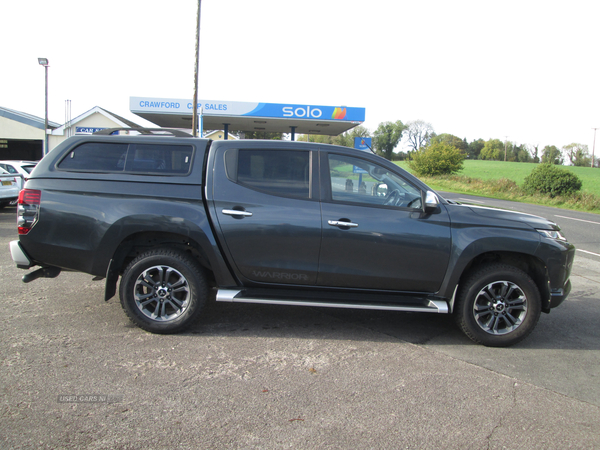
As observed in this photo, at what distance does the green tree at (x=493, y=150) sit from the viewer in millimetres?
116250

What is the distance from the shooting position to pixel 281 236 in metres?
4.11

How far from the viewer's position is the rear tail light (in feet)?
13.7

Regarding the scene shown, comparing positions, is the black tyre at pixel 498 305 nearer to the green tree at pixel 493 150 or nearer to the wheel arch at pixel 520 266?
the wheel arch at pixel 520 266

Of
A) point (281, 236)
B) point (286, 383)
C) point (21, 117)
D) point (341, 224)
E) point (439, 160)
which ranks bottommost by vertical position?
point (286, 383)

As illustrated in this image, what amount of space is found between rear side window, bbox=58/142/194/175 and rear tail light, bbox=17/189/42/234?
14.6 inches

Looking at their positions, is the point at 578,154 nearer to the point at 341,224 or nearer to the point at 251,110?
the point at 251,110

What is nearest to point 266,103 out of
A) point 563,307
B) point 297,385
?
point 563,307

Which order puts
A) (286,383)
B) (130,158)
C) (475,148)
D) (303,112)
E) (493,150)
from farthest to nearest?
1. (475,148)
2. (493,150)
3. (303,112)
4. (130,158)
5. (286,383)

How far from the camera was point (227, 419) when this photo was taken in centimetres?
280

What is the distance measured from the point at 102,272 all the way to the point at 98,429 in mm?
1900

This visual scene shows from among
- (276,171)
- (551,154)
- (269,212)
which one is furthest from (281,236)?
(551,154)

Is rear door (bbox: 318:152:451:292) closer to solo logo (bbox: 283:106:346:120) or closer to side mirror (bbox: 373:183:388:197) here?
side mirror (bbox: 373:183:388:197)

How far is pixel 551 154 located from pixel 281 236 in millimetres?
120720

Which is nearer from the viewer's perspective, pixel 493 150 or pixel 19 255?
pixel 19 255
